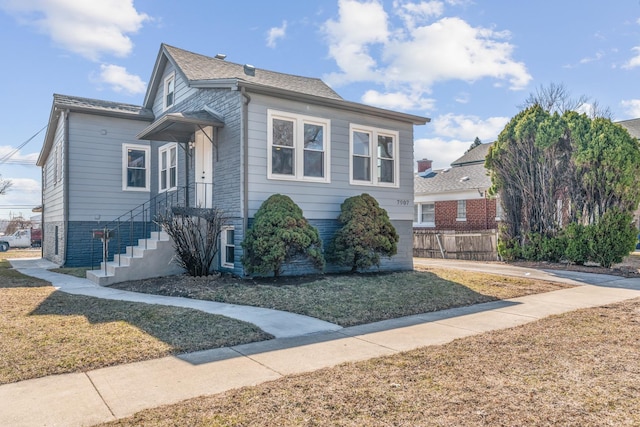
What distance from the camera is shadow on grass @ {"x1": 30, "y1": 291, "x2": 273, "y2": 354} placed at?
5.23 meters

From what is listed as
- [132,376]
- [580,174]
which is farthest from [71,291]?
[580,174]

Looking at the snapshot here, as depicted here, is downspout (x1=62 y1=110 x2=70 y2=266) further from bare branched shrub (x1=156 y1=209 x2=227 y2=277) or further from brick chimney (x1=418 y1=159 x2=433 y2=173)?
brick chimney (x1=418 y1=159 x2=433 y2=173)

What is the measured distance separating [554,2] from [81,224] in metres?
14.9

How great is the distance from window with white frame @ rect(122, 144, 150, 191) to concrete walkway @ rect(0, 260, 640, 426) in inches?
440

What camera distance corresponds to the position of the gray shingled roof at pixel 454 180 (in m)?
21.8

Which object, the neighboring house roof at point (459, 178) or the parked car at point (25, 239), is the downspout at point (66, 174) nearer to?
the neighboring house roof at point (459, 178)

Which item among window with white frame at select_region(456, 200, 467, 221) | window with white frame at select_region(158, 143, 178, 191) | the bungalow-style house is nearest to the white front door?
the bungalow-style house

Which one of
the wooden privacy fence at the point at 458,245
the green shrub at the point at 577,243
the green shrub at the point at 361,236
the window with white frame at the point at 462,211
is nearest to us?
the green shrub at the point at 361,236

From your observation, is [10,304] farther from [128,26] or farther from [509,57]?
[509,57]

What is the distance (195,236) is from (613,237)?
11.9m

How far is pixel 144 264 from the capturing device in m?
10.1

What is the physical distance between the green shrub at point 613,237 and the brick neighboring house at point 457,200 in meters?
7.31

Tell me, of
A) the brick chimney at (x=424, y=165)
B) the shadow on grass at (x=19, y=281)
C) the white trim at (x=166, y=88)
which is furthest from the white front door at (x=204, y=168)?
the brick chimney at (x=424, y=165)

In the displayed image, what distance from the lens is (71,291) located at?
8.73 meters
